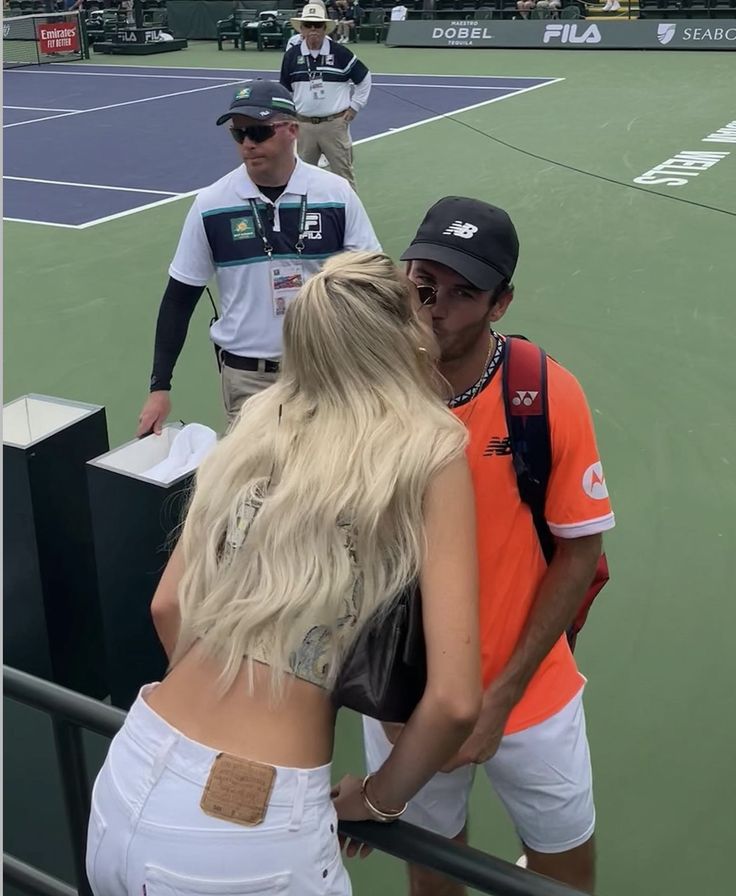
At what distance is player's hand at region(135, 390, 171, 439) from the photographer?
3.97m

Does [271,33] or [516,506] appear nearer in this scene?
[516,506]

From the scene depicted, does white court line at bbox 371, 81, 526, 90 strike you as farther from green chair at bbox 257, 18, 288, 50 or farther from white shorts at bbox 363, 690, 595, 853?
white shorts at bbox 363, 690, 595, 853

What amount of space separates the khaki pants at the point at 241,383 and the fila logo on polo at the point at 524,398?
203 cm

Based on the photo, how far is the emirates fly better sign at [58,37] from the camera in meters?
25.6

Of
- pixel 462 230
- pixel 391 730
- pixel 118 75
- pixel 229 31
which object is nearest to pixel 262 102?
pixel 462 230

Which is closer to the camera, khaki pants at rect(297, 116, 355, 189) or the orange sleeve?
the orange sleeve

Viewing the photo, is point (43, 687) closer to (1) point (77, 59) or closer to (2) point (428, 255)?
(2) point (428, 255)

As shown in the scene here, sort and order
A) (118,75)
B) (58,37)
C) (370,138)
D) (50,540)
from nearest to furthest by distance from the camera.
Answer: (50,540) → (370,138) → (118,75) → (58,37)

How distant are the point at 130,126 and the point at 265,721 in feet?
52.6

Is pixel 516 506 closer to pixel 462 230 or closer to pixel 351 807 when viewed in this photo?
pixel 462 230

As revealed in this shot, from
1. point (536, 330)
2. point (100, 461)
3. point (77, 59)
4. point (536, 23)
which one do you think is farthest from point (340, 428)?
point (77, 59)

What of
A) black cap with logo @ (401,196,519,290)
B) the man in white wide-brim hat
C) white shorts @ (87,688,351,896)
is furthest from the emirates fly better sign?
white shorts @ (87,688,351,896)

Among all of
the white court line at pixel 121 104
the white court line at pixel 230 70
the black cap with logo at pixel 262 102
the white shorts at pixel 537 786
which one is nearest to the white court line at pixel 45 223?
the white court line at pixel 121 104

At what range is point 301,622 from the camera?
173 centimetres
